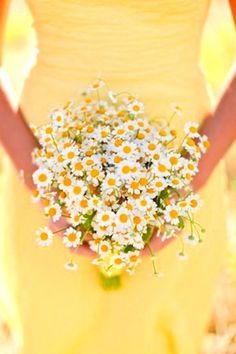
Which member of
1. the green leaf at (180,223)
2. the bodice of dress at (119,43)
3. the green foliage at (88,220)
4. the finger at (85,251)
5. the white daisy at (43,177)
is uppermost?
the bodice of dress at (119,43)

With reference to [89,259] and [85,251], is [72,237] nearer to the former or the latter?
[85,251]

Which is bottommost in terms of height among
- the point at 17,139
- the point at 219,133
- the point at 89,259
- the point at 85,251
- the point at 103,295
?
the point at 103,295

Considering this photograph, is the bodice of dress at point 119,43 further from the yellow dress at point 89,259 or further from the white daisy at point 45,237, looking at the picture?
the white daisy at point 45,237

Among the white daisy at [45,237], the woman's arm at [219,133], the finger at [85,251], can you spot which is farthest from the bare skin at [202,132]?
the white daisy at [45,237]

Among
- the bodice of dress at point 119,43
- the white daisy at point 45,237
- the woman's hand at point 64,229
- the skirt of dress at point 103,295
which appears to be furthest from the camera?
the skirt of dress at point 103,295

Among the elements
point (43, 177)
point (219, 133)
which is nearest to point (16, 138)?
point (43, 177)

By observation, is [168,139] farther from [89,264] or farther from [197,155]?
[89,264]
